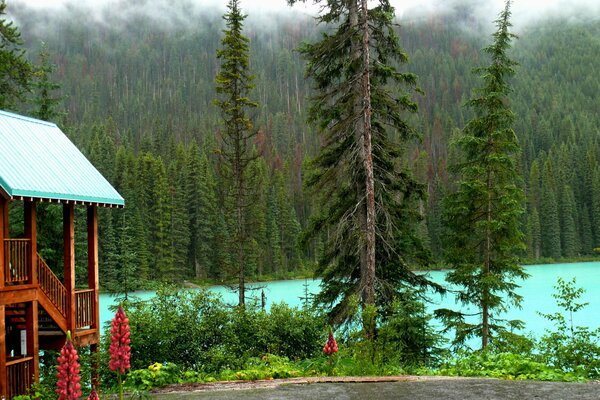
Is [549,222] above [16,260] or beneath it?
above

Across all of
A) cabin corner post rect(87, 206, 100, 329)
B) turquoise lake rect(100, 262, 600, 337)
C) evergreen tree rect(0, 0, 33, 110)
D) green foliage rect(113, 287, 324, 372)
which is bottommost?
turquoise lake rect(100, 262, 600, 337)

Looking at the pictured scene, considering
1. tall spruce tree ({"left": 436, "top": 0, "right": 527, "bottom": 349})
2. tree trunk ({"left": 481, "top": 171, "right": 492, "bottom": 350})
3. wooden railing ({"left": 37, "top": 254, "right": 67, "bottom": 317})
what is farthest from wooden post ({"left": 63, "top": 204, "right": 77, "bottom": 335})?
tree trunk ({"left": 481, "top": 171, "right": 492, "bottom": 350})

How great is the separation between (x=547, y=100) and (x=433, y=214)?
11681cm

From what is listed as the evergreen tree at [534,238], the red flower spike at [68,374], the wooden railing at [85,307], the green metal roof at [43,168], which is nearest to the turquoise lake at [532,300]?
the wooden railing at [85,307]

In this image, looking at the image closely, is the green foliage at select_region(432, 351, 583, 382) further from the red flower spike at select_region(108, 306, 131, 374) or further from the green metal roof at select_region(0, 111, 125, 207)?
the green metal roof at select_region(0, 111, 125, 207)

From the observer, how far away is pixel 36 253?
1236 centimetres

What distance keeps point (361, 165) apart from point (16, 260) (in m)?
8.26

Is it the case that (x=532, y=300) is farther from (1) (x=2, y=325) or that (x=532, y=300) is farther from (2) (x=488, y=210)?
(1) (x=2, y=325)

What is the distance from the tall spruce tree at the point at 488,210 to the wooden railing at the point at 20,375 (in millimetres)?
11201

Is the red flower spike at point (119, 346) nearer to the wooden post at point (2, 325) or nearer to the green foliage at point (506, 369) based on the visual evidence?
the green foliage at point (506, 369)

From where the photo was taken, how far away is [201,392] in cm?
962

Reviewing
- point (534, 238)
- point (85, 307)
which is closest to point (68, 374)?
point (85, 307)

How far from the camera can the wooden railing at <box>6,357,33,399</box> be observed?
11.8 metres

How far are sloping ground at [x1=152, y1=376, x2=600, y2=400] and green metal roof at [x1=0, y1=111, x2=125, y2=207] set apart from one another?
4365 mm
